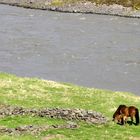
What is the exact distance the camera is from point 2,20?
391ft

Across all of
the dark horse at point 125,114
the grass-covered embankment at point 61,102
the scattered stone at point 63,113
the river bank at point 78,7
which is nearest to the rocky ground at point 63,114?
the scattered stone at point 63,113

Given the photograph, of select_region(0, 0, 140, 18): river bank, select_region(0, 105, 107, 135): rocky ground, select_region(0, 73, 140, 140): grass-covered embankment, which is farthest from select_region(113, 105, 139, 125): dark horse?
select_region(0, 0, 140, 18): river bank

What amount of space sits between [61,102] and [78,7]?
11550 centimetres

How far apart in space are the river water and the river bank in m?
8.99

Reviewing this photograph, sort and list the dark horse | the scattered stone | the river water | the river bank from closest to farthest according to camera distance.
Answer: the dark horse, the scattered stone, the river water, the river bank

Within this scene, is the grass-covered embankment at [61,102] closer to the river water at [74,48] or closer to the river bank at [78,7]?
the river water at [74,48]

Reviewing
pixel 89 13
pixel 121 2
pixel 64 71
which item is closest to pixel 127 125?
pixel 64 71

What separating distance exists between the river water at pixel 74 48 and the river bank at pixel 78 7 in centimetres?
899

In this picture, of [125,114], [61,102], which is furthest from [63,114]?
[61,102]

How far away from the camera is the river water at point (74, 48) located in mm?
67562

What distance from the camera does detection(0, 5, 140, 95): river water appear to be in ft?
222

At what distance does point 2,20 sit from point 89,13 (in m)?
32.5

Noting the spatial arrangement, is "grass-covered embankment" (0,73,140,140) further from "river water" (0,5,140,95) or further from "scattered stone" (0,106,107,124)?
"river water" (0,5,140,95)

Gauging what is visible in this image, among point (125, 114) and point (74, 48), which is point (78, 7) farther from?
point (125, 114)
